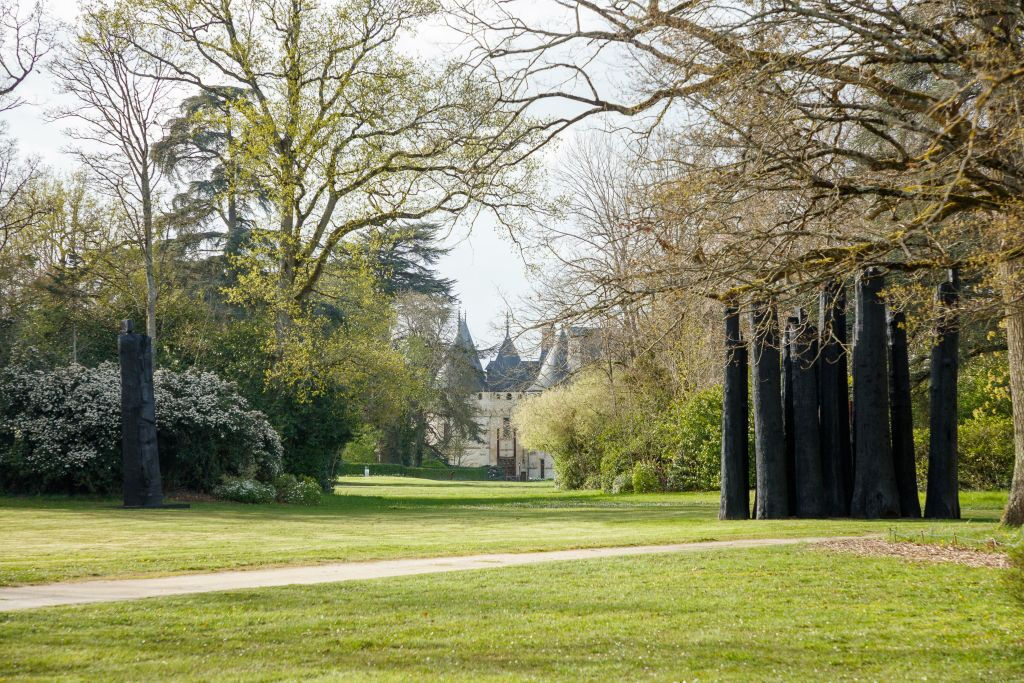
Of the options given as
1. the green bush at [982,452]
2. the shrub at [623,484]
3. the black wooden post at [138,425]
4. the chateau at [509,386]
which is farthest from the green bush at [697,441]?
the black wooden post at [138,425]

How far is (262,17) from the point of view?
26.0 meters

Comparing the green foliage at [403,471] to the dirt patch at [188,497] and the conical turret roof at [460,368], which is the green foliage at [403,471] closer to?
the conical turret roof at [460,368]

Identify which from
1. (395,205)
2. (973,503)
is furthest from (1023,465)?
(395,205)

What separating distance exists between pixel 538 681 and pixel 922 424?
68.7 ft

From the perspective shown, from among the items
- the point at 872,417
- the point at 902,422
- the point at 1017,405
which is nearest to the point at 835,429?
the point at 872,417

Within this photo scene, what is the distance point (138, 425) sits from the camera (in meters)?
21.2

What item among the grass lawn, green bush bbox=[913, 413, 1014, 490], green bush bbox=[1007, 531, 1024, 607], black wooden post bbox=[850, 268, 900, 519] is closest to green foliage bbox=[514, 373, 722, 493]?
green bush bbox=[913, 413, 1014, 490]

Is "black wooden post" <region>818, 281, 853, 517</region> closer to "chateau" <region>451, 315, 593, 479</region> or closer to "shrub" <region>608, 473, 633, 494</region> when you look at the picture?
"chateau" <region>451, 315, 593, 479</region>

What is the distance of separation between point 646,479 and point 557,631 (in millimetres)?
23765

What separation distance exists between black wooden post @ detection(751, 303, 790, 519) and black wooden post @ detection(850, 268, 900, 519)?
48.1 inches

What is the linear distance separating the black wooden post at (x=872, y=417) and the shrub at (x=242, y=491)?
45.2ft

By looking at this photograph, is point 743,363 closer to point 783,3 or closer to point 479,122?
point 479,122

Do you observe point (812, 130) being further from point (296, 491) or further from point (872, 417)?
point (296, 491)

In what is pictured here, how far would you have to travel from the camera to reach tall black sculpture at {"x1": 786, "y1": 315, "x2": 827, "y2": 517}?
17.0 metres
